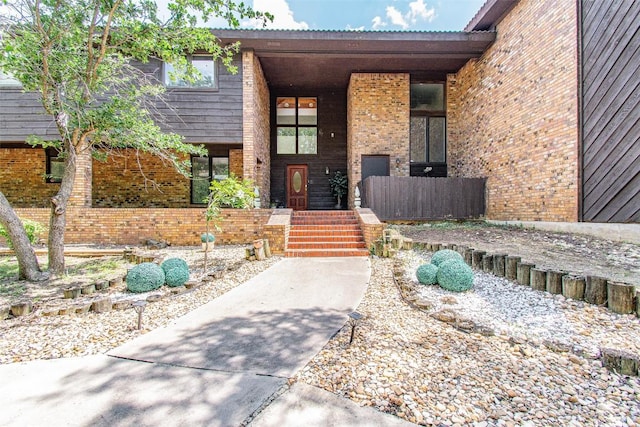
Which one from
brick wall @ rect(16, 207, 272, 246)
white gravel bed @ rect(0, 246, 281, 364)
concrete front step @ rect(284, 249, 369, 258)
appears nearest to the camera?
white gravel bed @ rect(0, 246, 281, 364)

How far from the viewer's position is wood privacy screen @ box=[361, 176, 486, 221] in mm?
9344

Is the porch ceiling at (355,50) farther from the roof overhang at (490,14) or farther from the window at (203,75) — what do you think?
the window at (203,75)

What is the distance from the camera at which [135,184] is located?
11.2 m

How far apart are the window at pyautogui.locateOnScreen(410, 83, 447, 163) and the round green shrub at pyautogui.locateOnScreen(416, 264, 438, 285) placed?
26.6 ft

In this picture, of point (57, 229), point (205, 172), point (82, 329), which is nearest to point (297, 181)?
point (205, 172)

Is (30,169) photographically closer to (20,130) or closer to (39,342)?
(20,130)

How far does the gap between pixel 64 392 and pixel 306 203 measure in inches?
425

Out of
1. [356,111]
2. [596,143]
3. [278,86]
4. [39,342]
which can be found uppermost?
[278,86]

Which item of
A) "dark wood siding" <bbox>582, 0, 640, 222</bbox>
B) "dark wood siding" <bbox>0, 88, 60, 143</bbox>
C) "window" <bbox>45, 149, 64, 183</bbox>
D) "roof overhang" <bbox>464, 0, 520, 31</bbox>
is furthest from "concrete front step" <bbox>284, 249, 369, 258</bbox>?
"window" <bbox>45, 149, 64, 183</bbox>

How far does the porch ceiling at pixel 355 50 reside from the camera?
8969 millimetres

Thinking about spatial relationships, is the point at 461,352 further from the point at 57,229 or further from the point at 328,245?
the point at 57,229

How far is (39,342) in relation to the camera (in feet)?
8.63

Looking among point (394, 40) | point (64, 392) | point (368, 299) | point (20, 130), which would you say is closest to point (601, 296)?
point (368, 299)

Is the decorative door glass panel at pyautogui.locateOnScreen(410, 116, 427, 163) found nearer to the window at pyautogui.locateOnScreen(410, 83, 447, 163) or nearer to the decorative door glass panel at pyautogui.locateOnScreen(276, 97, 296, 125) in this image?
the window at pyautogui.locateOnScreen(410, 83, 447, 163)
